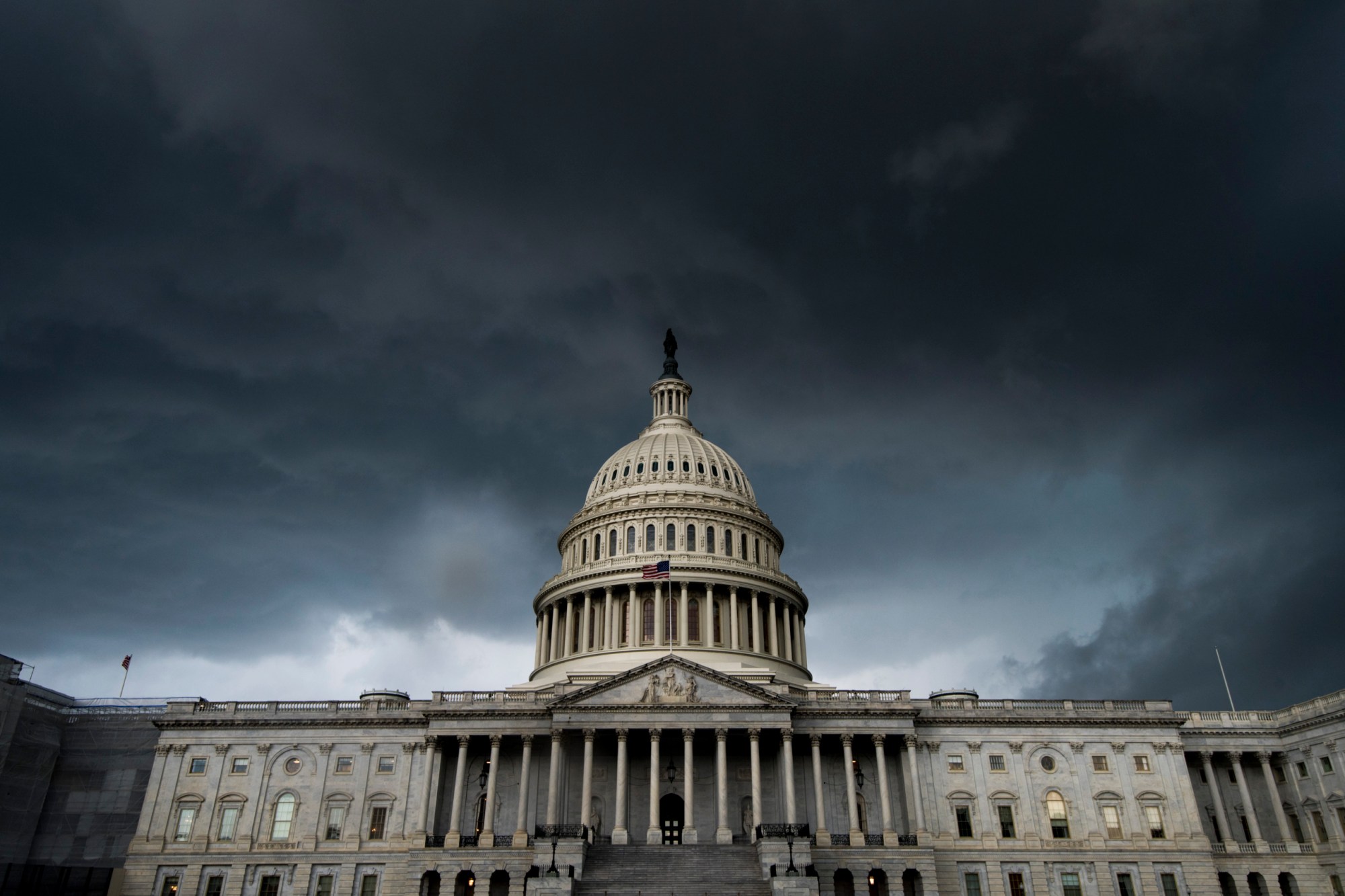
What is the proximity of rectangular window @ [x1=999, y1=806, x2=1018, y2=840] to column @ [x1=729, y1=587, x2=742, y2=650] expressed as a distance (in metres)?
24.8

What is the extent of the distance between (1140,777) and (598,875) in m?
37.8

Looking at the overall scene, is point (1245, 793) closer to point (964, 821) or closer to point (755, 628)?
point (964, 821)

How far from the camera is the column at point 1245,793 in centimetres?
6569

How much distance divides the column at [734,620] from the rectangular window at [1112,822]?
2966 centimetres

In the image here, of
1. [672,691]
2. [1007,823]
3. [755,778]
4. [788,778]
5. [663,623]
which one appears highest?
[663,623]

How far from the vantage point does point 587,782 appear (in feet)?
194

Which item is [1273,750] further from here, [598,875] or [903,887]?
[598,875]

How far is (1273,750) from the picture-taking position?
224ft

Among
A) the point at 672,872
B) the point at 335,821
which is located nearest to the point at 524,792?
the point at 335,821

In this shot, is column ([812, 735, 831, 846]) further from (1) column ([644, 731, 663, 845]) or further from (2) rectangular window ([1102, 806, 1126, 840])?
(2) rectangular window ([1102, 806, 1126, 840])

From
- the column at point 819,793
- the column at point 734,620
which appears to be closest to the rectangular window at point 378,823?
the column at point 819,793

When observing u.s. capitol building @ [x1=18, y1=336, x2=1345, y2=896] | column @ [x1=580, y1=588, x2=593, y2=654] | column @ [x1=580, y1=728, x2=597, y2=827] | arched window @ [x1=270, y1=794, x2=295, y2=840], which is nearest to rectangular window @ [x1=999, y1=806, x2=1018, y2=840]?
u.s. capitol building @ [x1=18, y1=336, x2=1345, y2=896]

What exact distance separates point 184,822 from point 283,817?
6.41 meters

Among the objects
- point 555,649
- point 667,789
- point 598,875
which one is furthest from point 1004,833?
point 555,649
